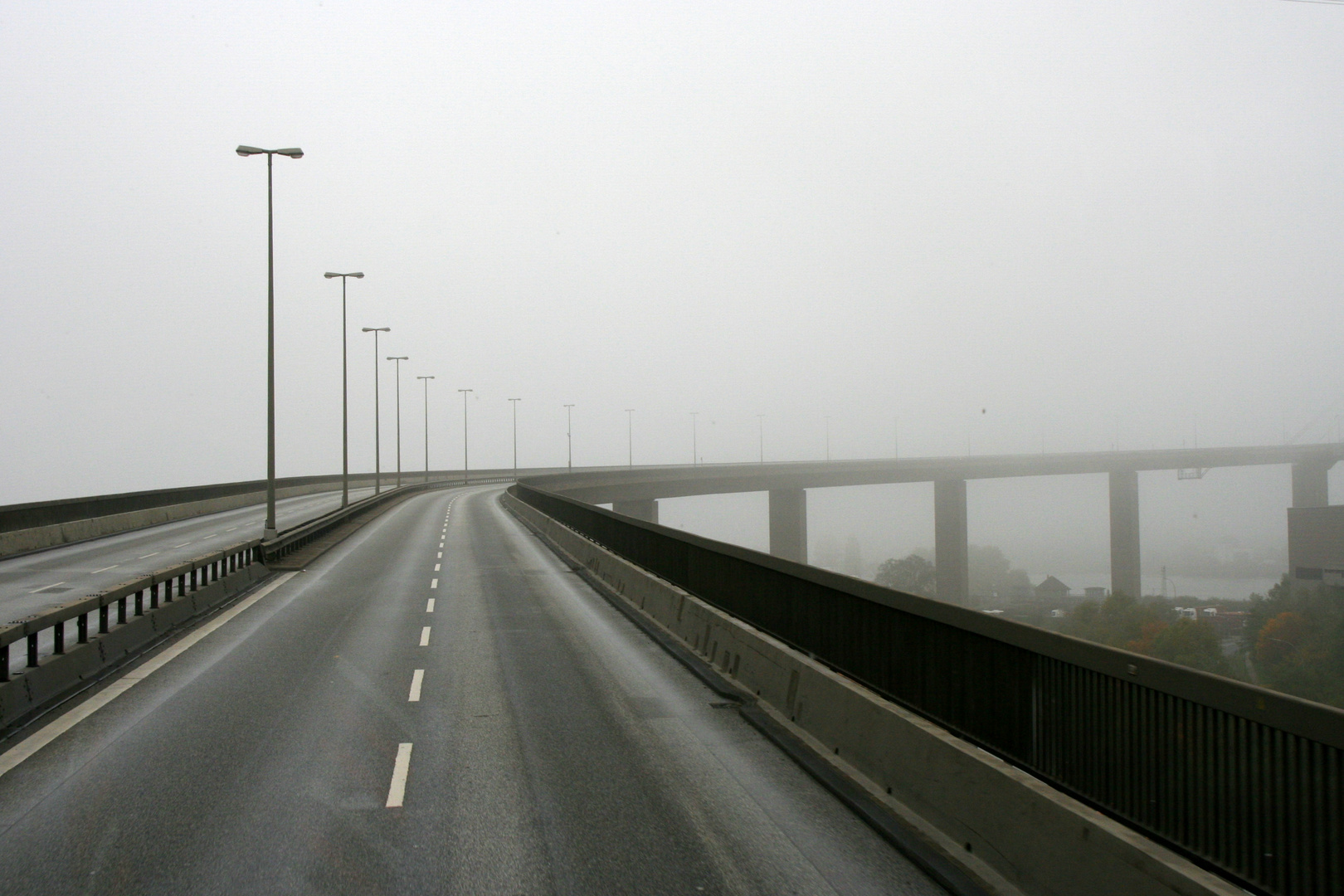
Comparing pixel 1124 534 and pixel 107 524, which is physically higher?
pixel 107 524

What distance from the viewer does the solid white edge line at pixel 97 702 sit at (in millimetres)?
8851

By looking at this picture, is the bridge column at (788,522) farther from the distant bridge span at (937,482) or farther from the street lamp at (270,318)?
the street lamp at (270,318)

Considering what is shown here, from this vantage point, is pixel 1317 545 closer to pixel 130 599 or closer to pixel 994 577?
pixel 130 599

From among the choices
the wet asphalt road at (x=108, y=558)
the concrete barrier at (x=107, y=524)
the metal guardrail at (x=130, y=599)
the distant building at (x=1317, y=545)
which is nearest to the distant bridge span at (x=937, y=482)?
the concrete barrier at (x=107, y=524)

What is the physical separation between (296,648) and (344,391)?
3635cm

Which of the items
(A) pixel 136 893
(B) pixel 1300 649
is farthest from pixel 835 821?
(B) pixel 1300 649

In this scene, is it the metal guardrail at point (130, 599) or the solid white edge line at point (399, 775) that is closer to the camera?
the solid white edge line at point (399, 775)

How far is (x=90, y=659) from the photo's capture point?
1261 cm

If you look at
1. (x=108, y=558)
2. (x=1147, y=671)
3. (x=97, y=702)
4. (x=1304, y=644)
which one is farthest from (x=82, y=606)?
(x=1304, y=644)

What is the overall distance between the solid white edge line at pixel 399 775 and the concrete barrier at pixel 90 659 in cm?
414

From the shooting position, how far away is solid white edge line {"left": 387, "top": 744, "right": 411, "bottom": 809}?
7555 millimetres

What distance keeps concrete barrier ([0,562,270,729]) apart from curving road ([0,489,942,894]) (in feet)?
1.75

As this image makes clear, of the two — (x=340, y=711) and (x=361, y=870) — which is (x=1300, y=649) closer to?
(x=340, y=711)

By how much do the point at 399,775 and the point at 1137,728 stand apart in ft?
18.6
